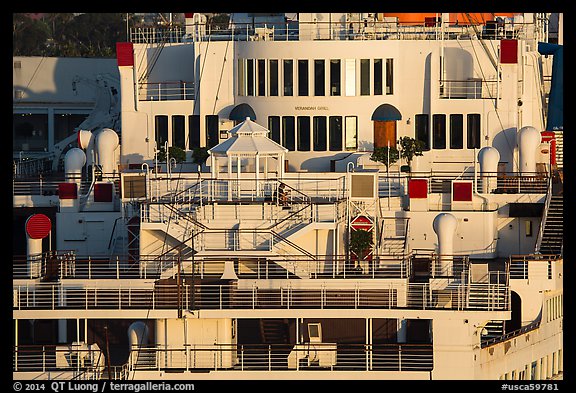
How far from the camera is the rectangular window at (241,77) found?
61.9 metres

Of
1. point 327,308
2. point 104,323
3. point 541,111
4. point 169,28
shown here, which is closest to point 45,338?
point 104,323

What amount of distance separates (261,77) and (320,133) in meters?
2.42

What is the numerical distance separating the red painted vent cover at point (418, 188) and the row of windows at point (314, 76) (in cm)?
535

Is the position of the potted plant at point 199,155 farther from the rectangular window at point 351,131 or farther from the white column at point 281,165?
the white column at point 281,165

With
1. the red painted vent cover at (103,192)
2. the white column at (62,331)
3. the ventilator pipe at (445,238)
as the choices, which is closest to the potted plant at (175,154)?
the red painted vent cover at (103,192)

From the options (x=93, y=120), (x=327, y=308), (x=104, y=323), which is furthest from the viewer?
(x=93, y=120)

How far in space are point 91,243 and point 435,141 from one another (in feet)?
36.6

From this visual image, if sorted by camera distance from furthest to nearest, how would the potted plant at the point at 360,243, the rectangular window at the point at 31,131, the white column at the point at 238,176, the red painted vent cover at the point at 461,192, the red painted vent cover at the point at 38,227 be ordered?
the rectangular window at the point at 31,131 < the red painted vent cover at the point at 461,192 < the white column at the point at 238,176 < the red painted vent cover at the point at 38,227 < the potted plant at the point at 360,243

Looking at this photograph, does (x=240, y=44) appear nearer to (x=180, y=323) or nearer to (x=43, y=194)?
(x=43, y=194)

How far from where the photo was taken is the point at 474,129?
62.2m

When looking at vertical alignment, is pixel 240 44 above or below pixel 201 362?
above

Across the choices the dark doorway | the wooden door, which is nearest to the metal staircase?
the dark doorway

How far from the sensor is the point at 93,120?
74.0m

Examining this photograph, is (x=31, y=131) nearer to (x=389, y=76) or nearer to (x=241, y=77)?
(x=241, y=77)
